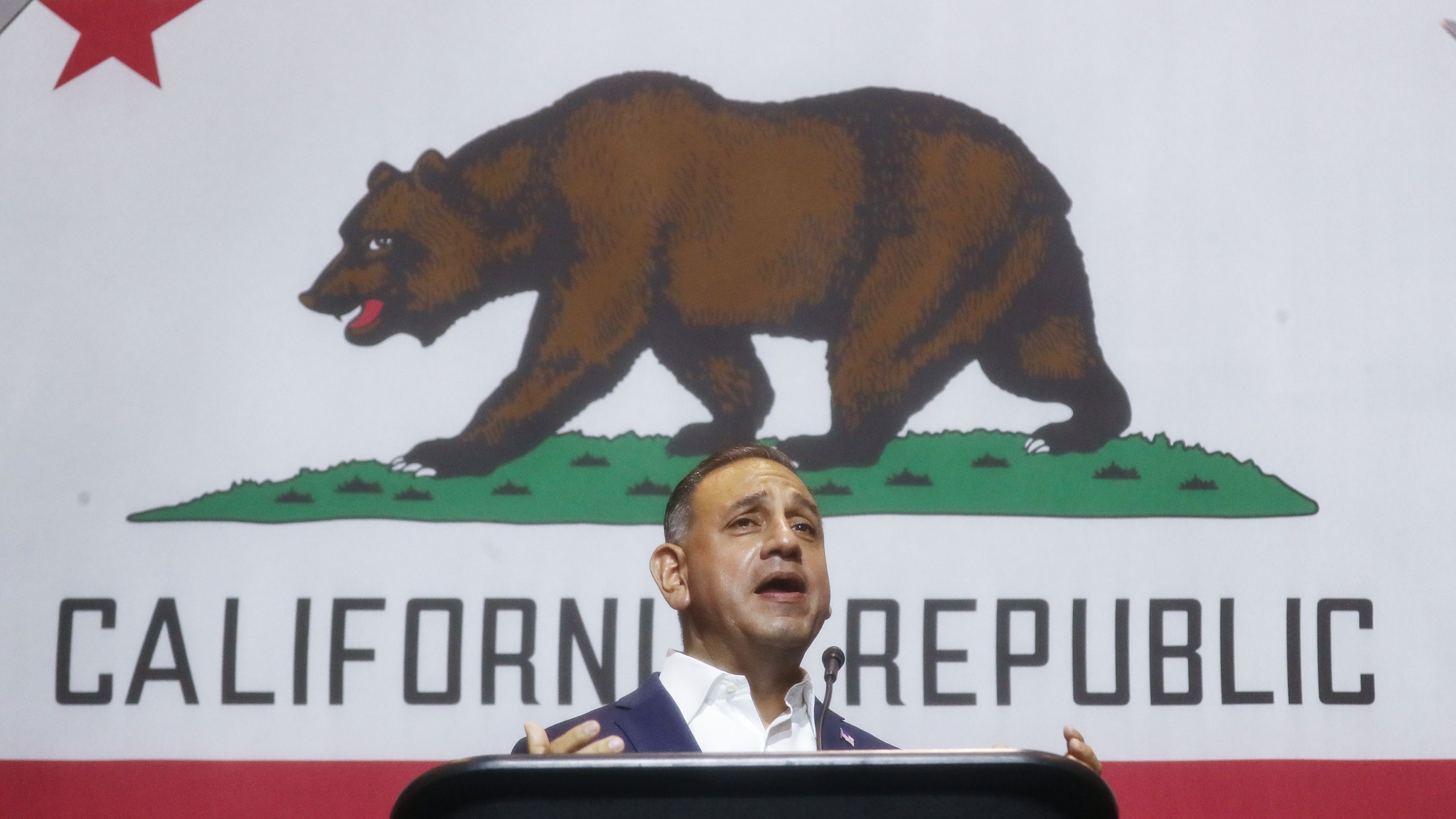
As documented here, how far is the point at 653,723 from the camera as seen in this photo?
154cm

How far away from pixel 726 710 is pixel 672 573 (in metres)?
0.20

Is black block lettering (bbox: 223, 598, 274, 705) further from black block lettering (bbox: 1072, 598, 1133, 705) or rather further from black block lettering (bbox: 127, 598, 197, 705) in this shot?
black block lettering (bbox: 1072, 598, 1133, 705)

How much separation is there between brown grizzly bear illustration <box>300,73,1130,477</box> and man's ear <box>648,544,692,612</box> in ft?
2.06

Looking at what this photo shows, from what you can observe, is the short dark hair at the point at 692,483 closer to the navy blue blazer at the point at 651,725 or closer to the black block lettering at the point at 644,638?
the navy blue blazer at the point at 651,725

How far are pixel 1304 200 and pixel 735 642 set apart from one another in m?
1.52

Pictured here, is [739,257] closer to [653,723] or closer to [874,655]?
[874,655]

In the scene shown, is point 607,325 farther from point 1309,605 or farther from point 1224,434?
point 1309,605

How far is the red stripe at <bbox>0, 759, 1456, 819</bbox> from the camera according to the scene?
2.28 m

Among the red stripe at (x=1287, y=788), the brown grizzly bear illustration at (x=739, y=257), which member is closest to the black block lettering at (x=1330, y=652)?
the red stripe at (x=1287, y=788)

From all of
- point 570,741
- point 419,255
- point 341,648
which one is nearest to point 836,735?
point 570,741

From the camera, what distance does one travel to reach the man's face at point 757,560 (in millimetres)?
1644

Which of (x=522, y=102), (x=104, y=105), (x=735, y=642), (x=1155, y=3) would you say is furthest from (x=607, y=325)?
(x=1155, y=3)

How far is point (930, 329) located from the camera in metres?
2.44

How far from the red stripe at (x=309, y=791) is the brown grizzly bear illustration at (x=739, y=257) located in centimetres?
61
